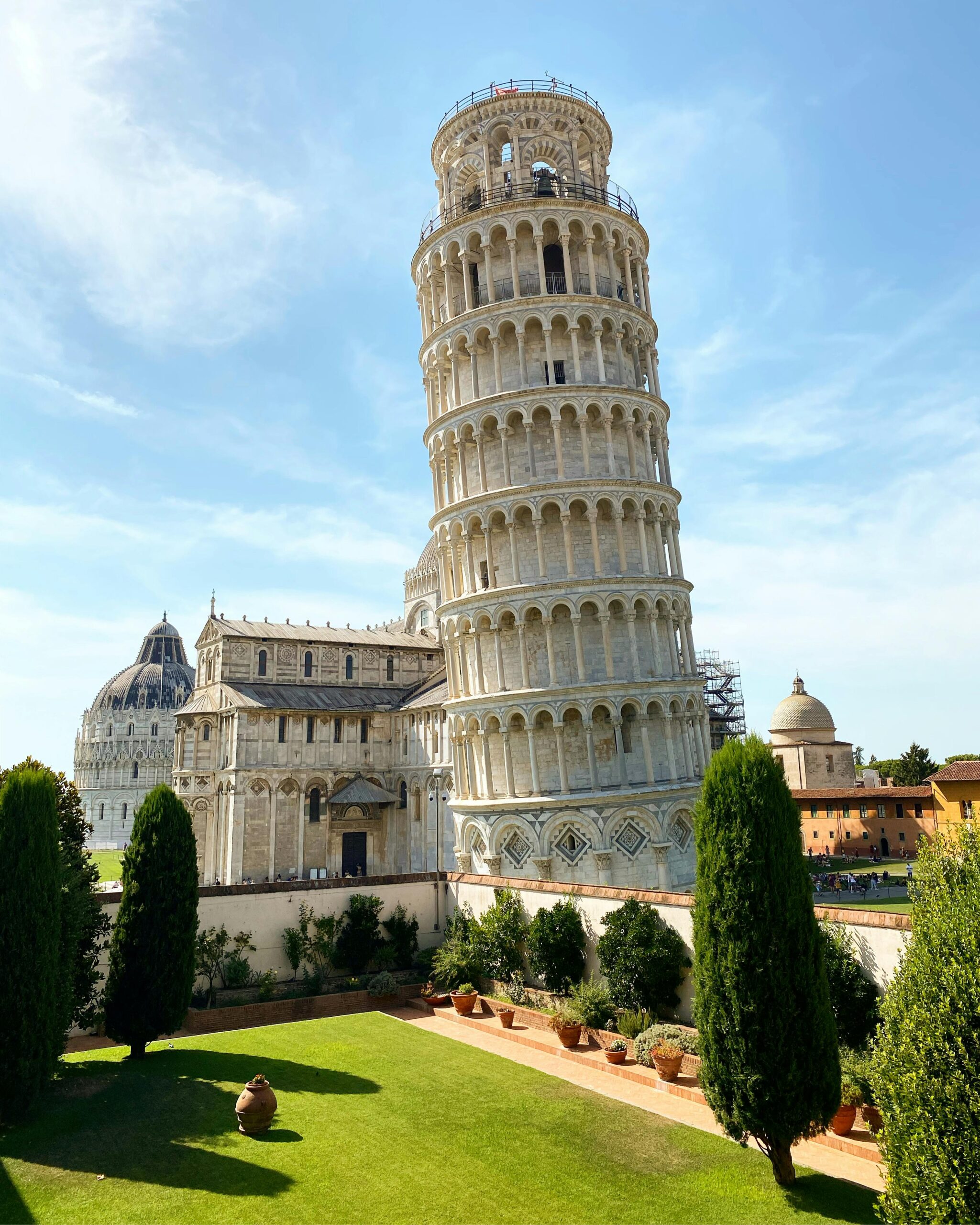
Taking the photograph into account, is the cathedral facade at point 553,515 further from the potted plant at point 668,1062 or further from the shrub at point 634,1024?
the potted plant at point 668,1062

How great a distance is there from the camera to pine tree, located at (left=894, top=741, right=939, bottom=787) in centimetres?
6481

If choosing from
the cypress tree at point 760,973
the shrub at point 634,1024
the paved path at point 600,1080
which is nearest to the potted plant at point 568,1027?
the paved path at point 600,1080

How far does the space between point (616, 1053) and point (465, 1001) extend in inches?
240

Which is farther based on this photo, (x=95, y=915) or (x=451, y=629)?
(x=451, y=629)

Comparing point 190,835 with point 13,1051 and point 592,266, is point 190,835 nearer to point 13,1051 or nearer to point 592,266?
point 13,1051

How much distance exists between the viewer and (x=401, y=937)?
27000 millimetres

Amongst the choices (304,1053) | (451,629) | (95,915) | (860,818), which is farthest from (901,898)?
(95,915)

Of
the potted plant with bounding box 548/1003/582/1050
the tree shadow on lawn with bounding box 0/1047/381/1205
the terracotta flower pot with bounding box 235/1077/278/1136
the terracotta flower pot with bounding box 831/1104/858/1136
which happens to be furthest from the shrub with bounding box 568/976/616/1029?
the terracotta flower pot with bounding box 235/1077/278/1136

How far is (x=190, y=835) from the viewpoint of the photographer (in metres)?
20.9

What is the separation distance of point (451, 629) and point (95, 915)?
1892cm

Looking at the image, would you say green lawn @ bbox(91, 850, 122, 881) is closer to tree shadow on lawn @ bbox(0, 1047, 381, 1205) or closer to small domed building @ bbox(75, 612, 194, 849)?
small domed building @ bbox(75, 612, 194, 849)

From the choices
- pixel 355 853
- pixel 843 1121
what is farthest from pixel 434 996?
pixel 355 853

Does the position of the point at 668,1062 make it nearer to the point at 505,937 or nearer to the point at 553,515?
the point at 505,937

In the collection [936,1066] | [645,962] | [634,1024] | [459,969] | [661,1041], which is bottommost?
[661,1041]
